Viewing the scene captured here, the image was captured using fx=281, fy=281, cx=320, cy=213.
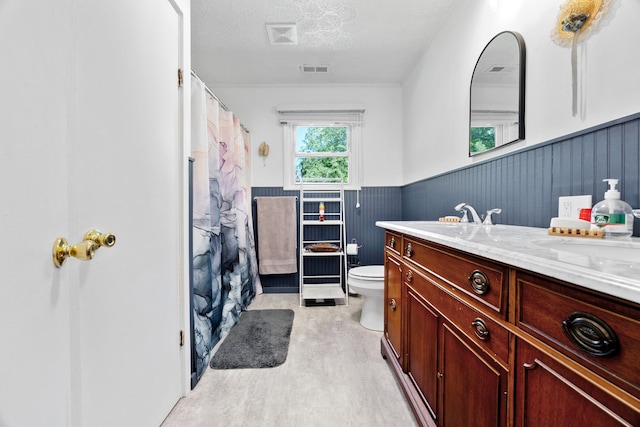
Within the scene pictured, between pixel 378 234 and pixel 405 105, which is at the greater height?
pixel 405 105

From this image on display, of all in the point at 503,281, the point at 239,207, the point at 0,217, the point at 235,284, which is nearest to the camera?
the point at 0,217

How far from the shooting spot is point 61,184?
72 cm

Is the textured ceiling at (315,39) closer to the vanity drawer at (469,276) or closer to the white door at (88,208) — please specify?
the white door at (88,208)

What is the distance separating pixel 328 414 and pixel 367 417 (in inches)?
7.0

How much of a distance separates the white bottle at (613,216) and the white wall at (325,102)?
2.32 m

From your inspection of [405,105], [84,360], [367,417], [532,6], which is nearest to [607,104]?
[532,6]

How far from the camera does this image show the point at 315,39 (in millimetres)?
2297

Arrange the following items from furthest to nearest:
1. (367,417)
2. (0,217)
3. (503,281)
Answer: (367,417) → (503,281) → (0,217)

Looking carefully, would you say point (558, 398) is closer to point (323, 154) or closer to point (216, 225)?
point (216, 225)

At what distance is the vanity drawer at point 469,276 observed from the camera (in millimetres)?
677

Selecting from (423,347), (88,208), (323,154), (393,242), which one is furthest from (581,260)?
(323,154)

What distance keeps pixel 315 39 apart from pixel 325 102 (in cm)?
84

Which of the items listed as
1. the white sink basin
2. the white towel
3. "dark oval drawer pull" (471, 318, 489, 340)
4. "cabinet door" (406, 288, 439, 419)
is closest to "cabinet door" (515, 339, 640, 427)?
"dark oval drawer pull" (471, 318, 489, 340)

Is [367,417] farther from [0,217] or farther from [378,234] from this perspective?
[378,234]
